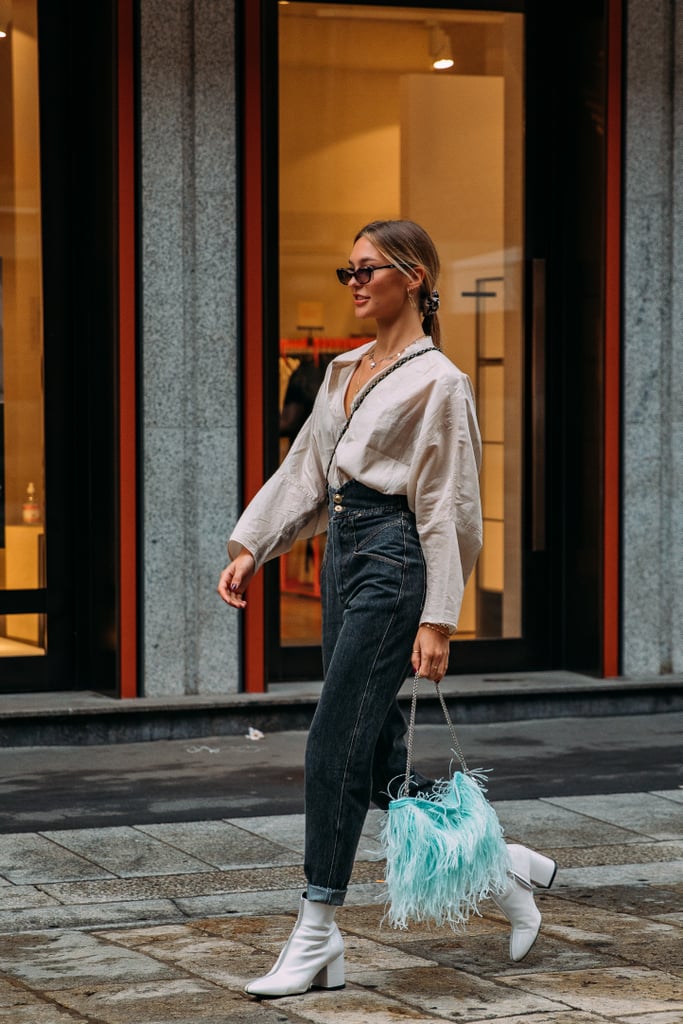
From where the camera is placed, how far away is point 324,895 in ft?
14.8

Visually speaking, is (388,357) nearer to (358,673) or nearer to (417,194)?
(358,673)

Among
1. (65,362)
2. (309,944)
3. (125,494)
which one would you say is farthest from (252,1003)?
(65,362)

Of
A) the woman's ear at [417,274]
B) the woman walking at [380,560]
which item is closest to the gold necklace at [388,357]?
the woman walking at [380,560]

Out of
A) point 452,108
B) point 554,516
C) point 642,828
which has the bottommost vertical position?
point 642,828

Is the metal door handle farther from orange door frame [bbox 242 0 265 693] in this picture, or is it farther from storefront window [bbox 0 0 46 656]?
storefront window [bbox 0 0 46 656]

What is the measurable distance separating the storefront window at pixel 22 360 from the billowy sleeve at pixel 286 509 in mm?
4489

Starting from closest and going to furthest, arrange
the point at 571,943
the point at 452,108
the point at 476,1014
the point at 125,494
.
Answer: the point at 476,1014, the point at 571,943, the point at 125,494, the point at 452,108

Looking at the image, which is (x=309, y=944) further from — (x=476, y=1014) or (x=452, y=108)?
(x=452, y=108)

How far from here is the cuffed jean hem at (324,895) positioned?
4.50m

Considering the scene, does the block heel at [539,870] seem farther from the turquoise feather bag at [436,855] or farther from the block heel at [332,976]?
the block heel at [332,976]

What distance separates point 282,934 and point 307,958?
0.65 metres

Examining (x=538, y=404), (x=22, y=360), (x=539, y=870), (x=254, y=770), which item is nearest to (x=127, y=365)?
(x=22, y=360)

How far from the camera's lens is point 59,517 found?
920 centimetres

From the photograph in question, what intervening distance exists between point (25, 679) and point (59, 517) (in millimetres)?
872
